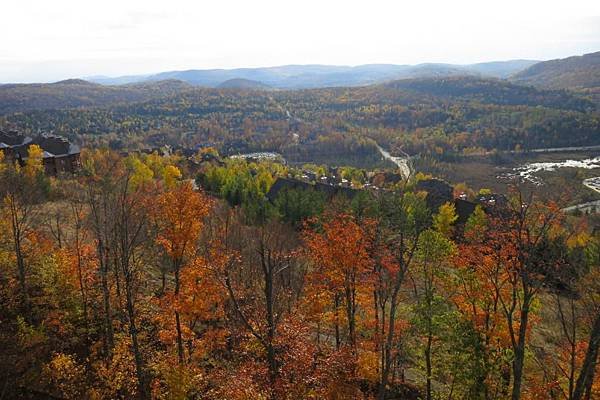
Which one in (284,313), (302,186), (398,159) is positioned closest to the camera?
(284,313)

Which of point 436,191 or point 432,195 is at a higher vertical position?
point 432,195

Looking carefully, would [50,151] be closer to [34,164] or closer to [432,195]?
[34,164]

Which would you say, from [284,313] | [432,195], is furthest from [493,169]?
[284,313]

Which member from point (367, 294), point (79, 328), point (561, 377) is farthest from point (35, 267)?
point (561, 377)

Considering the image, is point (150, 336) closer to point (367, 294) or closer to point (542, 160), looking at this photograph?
point (367, 294)

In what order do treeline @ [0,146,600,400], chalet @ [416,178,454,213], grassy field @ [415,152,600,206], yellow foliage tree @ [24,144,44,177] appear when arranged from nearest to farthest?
treeline @ [0,146,600,400] < yellow foliage tree @ [24,144,44,177] < chalet @ [416,178,454,213] < grassy field @ [415,152,600,206]

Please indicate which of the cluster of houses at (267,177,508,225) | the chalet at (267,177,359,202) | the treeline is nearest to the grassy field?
the cluster of houses at (267,177,508,225)

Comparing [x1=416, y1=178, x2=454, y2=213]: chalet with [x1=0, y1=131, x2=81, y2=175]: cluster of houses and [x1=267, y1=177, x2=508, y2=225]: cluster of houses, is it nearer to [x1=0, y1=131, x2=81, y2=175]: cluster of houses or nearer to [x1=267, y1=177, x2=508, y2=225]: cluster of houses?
[x1=267, y1=177, x2=508, y2=225]: cluster of houses
